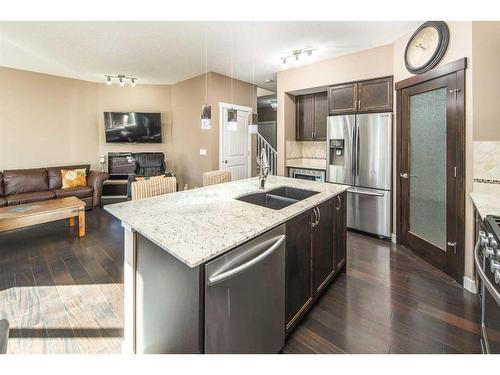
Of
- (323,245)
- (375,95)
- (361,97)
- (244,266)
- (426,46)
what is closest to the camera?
(244,266)

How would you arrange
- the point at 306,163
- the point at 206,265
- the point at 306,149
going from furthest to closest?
the point at 306,149, the point at 306,163, the point at 206,265

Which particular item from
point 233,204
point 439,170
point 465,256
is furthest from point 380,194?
point 233,204

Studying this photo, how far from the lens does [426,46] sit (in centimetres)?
269

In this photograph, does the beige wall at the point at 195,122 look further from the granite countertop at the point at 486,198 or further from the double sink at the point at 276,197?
the granite countertop at the point at 486,198

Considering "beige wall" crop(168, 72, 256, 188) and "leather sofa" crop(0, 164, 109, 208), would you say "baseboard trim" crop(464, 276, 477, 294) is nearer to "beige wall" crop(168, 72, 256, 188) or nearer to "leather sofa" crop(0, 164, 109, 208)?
"beige wall" crop(168, 72, 256, 188)

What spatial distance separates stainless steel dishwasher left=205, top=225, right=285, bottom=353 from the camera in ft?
3.48

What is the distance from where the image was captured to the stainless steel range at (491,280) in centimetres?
114

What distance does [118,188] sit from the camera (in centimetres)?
545

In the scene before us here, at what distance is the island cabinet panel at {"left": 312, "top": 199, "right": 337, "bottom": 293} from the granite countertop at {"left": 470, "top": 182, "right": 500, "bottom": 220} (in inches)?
39.7

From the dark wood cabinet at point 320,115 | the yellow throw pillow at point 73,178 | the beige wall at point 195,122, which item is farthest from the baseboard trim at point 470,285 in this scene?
the yellow throw pillow at point 73,178

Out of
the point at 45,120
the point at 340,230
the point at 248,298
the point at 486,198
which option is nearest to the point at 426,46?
the point at 486,198

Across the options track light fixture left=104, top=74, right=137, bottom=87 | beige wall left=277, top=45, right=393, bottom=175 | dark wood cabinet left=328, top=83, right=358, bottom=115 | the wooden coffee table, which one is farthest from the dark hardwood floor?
track light fixture left=104, top=74, right=137, bottom=87

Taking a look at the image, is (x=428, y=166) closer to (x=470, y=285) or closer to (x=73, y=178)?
(x=470, y=285)

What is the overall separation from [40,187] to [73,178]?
518 millimetres
